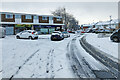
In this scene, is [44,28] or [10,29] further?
[44,28]

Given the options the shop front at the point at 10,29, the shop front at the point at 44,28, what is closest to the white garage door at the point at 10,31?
the shop front at the point at 10,29

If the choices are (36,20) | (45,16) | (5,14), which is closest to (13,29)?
(5,14)

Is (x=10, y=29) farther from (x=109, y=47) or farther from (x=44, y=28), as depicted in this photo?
(x=109, y=47)

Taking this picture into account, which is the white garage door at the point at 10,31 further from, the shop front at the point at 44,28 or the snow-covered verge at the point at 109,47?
the snow-covered verge at the point at 109,47

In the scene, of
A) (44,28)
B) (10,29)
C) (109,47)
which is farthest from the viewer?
(44,28)

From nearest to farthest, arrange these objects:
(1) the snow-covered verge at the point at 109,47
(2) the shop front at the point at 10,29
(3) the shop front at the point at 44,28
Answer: (1) the snow-covered verge at the point at 109,47
(2) the shop front at the point at 10,29
(3) the shop front at the point at 44,28

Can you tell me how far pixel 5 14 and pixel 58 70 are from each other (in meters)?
27.2

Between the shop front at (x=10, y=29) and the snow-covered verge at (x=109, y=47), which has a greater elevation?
the shop front at (x=10, y=29)

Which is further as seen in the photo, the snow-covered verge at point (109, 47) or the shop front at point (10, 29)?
the shop front at point (10, 29)

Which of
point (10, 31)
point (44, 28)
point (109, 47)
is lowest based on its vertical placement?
point (109, 47)

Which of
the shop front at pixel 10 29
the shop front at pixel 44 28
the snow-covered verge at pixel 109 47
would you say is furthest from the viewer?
the shop front at pixel 44 28

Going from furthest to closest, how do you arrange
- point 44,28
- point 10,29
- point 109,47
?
point 44,28, point 10,29, point 109,47

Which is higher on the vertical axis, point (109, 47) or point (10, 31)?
point (10, 31)

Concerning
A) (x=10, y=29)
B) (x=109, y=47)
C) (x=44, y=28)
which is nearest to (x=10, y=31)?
(x=10, y=29)
